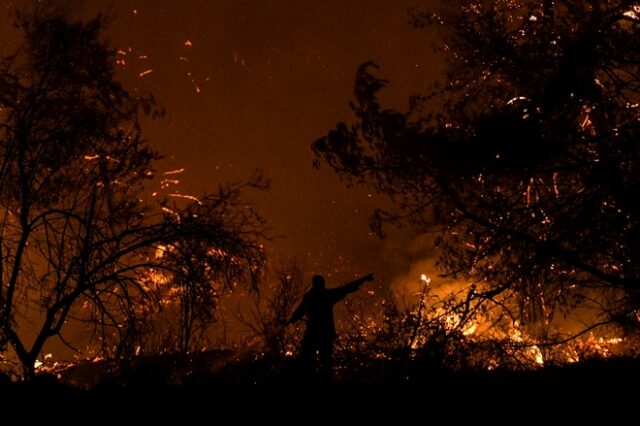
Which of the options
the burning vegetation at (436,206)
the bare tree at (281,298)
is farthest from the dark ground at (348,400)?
the bare tree at (281,298)

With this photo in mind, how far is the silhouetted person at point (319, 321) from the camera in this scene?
8.80 m

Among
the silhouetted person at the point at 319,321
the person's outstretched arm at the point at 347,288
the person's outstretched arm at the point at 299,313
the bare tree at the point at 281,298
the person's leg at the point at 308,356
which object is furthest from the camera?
the bare tree at the point at 281,298

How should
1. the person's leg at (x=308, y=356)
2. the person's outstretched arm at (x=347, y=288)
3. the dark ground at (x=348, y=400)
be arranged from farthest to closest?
the person's outstretched arm at (x=347, y=288)
the person's leg at (x=308, y=356)
the dark ground at (x=348, y=400)

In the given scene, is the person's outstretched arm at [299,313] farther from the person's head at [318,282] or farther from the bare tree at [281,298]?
the bare tree at [281,298]

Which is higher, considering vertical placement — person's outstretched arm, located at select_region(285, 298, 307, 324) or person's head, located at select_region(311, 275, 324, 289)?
person's head, located at select_region(311, 275, 324, 289)

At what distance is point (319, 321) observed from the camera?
9.35m

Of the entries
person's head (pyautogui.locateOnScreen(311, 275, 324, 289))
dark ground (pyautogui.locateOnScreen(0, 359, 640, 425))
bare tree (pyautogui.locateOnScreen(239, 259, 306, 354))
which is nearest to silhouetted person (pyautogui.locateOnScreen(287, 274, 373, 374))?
person's head (pyautogui.locateOnScreen(311, 275, 324, 289))

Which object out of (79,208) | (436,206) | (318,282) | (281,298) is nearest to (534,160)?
(436,206)

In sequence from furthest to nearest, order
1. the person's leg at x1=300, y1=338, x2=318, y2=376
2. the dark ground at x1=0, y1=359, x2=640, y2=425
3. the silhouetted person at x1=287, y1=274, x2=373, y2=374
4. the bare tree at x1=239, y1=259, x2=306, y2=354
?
1. the bare tree at x1=239, y1=259, x2=306, y2=354
2. the silhouetted person at x1=287, y1=274, x2=373, y2=374
3. the person's leg at x1=300, y1=338, x2=318, y2=376
4. the dark ground at x1=0, y1=359, x2=640, y2=425

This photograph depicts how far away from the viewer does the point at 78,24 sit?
10.4 m

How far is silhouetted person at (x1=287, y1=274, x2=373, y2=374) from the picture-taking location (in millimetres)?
8797

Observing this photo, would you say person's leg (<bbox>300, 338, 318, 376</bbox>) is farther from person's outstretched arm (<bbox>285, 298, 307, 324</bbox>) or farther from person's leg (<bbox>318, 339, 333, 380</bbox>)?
person's outstretched arm (<bbox>285, 298, 307, 324</bbox>)

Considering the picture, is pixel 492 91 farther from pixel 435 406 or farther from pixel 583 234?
pixel 435 406

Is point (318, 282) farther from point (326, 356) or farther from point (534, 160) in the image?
point (534, 160)
